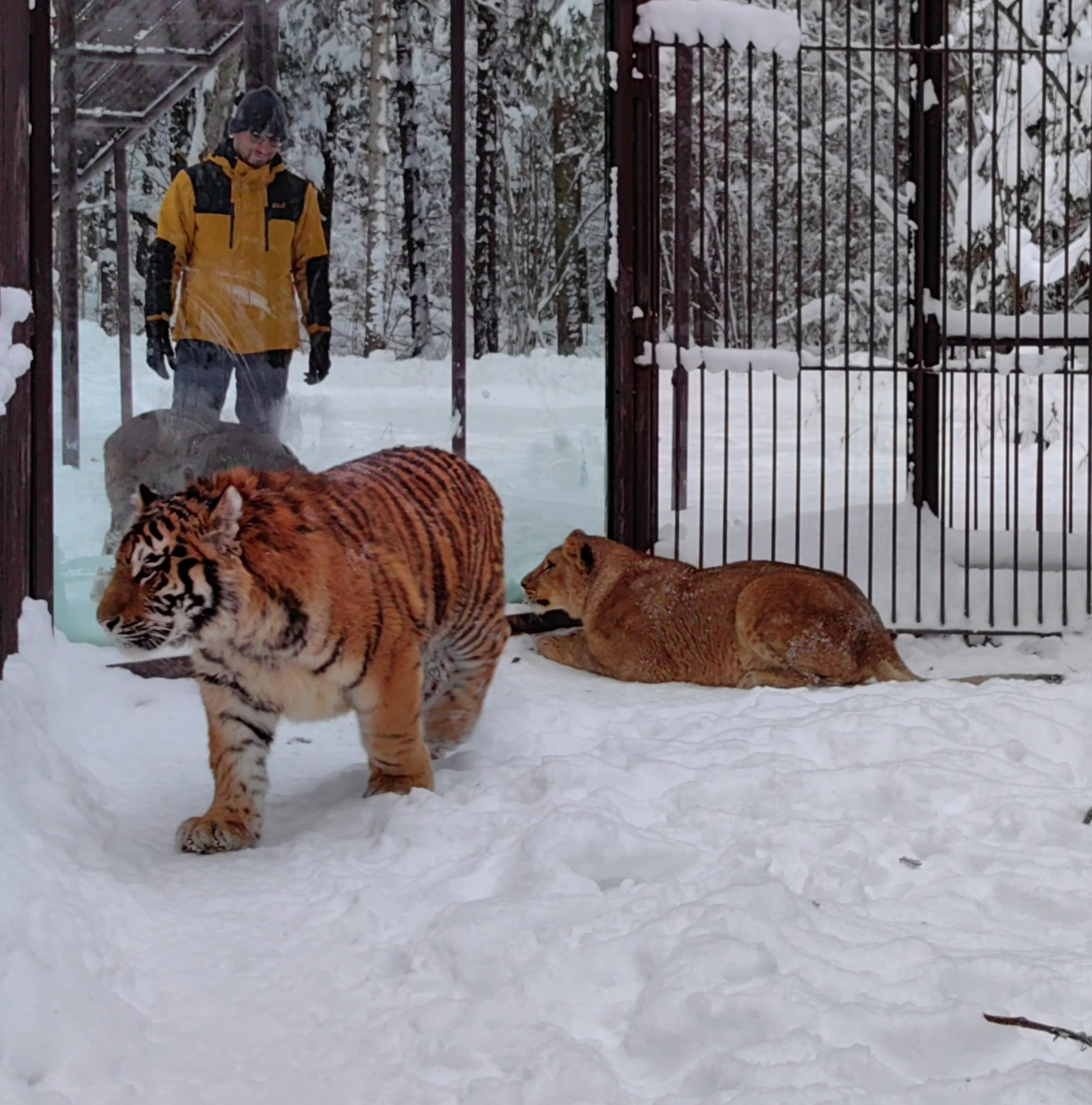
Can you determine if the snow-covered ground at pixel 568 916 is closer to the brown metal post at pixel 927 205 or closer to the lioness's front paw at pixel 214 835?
the lioness's front paw at pixel 214 835

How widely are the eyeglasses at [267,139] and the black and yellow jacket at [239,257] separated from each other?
0.19 ft

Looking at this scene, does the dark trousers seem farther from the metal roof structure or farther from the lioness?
the lioness

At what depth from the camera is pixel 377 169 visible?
6.81 metres

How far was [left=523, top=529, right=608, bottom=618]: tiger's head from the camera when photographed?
713cm

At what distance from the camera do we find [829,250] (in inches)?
680

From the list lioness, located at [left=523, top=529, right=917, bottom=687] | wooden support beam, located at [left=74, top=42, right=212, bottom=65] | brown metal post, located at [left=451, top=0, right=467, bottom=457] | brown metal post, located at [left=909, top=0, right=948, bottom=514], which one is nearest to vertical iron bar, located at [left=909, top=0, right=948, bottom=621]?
brown metal post, located at [left=909, top=0, right=948, bottom=514]

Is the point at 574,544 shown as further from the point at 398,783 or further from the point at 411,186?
the point at 398,783

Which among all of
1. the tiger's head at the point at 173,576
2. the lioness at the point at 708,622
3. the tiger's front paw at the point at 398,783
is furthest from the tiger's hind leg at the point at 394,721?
the lioness at the point at 708,622

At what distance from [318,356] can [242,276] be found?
1.52 feet

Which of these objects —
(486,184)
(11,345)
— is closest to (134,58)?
(486,184)

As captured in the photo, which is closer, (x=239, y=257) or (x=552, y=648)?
(x=239, y=257)

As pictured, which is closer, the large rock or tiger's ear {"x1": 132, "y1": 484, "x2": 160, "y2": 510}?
tiger's ear {"x1": 132, "y1": 484, "x2": 160, "y2": 510}

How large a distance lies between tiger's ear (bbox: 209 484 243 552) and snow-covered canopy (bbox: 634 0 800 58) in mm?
4081

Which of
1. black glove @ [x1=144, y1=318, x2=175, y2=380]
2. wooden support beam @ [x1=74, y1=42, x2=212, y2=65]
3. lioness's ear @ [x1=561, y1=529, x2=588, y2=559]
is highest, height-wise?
wooden support beam @ [x1=74, y1=42, x2=212, y2=65]
